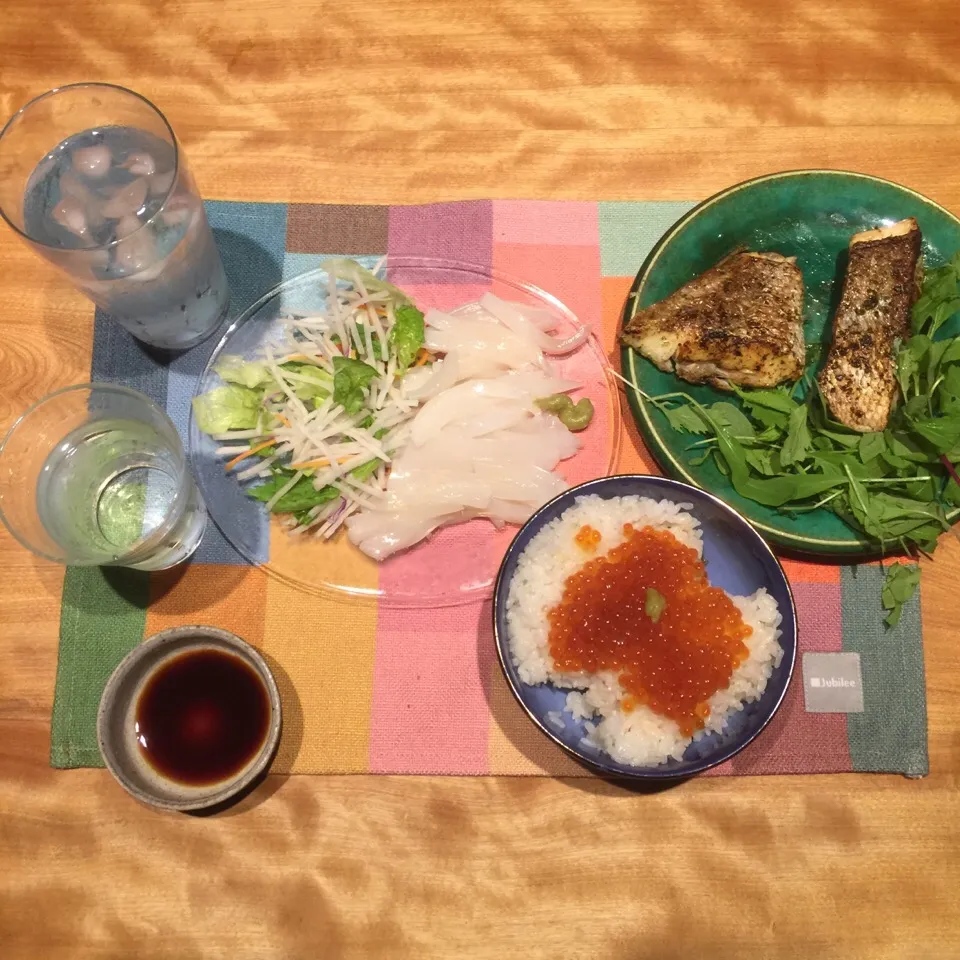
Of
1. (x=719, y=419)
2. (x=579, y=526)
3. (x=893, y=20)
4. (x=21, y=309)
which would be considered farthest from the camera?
(x=893, y=20)

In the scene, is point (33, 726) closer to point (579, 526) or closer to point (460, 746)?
point (460, 746)

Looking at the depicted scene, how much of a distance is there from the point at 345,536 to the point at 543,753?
0.73 m

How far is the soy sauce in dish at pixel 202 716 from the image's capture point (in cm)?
185

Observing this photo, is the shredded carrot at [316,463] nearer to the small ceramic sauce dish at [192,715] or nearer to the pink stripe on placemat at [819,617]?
the small ceramic sauce dish at [192,715]

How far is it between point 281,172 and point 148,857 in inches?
72.1

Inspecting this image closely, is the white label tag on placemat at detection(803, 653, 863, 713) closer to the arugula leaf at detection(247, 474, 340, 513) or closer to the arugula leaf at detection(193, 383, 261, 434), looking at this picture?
the arugula leaf at detection(247, 474, 340, 513)

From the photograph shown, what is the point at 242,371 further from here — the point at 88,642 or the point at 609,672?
the point at 609,672

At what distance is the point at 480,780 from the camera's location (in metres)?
1.94

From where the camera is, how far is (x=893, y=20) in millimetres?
2420

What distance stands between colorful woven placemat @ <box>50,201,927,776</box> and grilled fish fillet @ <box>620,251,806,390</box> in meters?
0.25

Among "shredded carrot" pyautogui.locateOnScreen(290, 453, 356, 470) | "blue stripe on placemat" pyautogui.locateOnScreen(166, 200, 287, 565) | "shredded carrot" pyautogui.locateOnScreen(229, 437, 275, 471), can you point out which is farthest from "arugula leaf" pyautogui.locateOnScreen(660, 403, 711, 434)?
"blue stripe on placemat" pyautogui.locateOnScreen(166, 200, 287, 565)

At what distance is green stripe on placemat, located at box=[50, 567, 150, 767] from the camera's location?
1936 millimetres

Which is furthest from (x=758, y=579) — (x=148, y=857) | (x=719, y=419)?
(x=148, y=857)

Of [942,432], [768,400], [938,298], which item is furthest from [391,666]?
[938,298]
